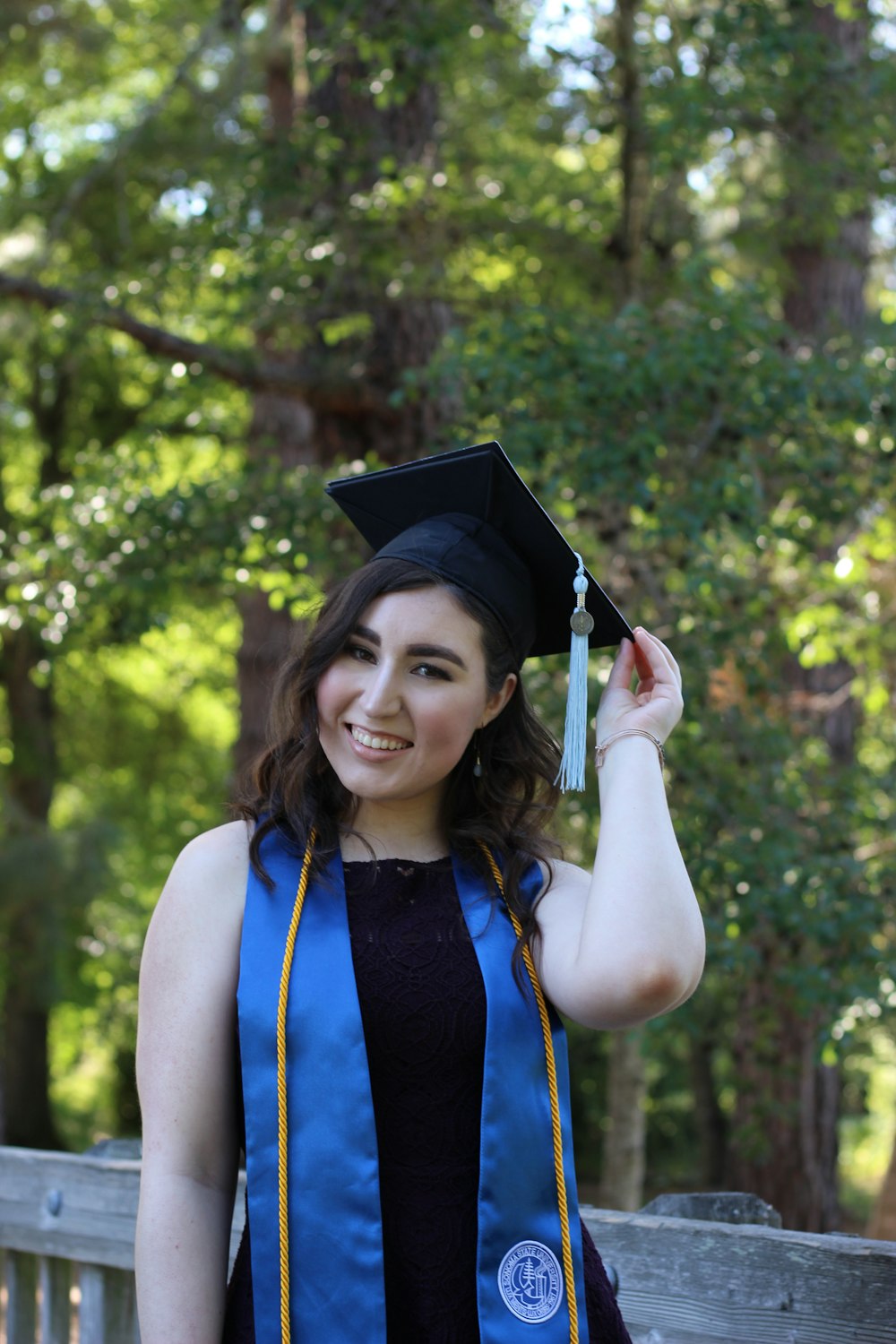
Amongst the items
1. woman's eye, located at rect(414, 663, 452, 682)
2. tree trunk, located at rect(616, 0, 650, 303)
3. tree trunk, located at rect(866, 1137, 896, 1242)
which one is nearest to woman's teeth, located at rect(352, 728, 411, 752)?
woman's eye, located at rect(414, 663, 452, 682)

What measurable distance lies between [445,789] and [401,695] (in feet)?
0.90

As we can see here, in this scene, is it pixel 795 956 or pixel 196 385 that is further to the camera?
pixel 196 385

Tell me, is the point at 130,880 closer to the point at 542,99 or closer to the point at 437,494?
the point at 542,99

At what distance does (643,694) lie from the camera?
211cm

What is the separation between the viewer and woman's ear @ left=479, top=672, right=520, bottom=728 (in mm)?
2137

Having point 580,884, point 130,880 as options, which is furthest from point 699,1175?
point 580,884

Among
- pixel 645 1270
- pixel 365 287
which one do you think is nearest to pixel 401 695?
pixel 645 1270

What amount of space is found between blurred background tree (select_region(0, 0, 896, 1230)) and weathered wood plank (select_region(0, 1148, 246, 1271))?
1063mm

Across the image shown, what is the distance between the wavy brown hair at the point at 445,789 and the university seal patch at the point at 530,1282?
0.43m

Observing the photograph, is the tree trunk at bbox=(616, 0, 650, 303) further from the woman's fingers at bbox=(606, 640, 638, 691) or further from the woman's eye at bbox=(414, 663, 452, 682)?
the woman's eye at bbox=(414, 663, 452, 682)

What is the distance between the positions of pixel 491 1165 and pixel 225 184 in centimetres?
471

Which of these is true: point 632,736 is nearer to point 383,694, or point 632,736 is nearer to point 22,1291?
point 383,694

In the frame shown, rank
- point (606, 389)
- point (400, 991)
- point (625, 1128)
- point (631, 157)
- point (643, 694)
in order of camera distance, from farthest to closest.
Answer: point (625, 1128), point (631, 157), point (606, 389), point (643, 694), point (400, 991)

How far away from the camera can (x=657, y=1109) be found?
1283 centimetres
